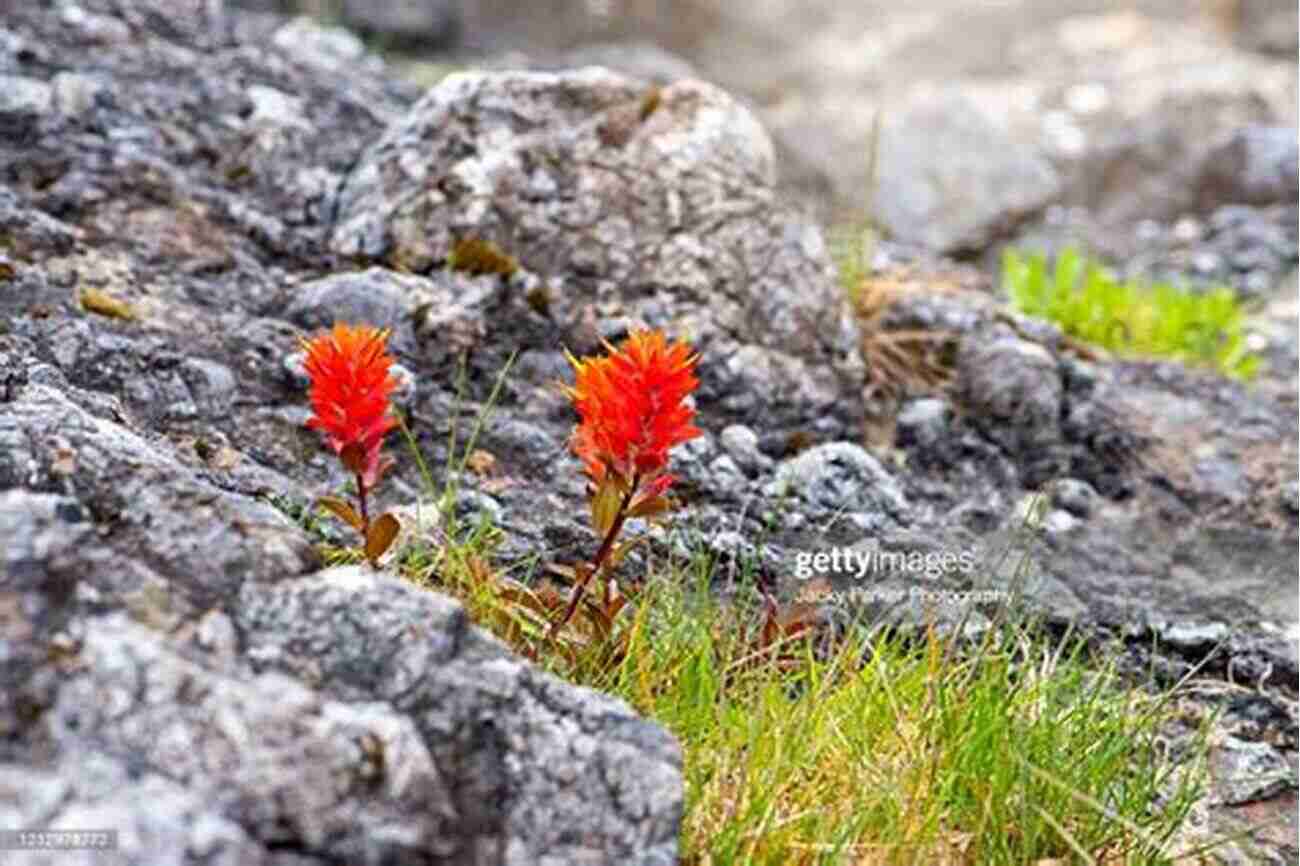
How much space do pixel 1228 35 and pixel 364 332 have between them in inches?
352

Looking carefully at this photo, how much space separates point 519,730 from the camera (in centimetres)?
210

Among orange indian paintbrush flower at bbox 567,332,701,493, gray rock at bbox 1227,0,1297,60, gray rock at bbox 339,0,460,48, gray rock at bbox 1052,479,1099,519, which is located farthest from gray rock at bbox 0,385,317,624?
gray rock at bbox 1227,0,1297,60

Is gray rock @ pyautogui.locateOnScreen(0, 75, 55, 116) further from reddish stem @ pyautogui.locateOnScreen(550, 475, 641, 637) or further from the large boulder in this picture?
reddish stem @ pyautogui.locateOnScreen(550, 475, 641, 637)

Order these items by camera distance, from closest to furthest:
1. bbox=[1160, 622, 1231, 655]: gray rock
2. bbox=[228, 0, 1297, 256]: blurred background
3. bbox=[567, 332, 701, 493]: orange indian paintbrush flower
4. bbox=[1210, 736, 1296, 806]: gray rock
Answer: bbox=[567, 332, 701, 493]: orange indian paintbrush flower, bbox=[1210, 736, 1296, 806]: gray rock, bbox=[1160, 622, 1231, 655]: gray rock, bbox=[228, 0, 1297, 256]: blurred background

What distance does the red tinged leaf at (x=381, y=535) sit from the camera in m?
2.49

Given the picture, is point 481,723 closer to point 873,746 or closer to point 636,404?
point 636,404

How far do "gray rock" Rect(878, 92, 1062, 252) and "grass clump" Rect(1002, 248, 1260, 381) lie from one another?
178cm

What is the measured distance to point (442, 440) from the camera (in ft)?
11.4

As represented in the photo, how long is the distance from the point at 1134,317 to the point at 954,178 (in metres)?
2.42

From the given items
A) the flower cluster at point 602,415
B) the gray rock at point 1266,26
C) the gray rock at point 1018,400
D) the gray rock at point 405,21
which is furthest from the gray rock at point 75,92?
the gray rock at point 1266,26

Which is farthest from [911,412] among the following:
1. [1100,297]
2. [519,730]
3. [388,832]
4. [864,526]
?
[388,832]

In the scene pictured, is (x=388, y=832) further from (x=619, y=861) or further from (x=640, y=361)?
(x=640, y=361)

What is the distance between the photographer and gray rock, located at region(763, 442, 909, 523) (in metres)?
3.57

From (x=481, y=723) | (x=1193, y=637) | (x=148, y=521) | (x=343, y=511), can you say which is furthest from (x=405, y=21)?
(x=481, y=723)
